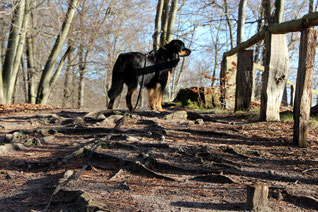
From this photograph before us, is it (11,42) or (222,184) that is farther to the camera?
(11,42)

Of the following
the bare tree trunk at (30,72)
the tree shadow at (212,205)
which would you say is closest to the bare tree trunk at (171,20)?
the bare tree trunk at (30,72)

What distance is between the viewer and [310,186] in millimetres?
2754

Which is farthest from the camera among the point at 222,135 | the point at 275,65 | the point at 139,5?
the point at 139,5

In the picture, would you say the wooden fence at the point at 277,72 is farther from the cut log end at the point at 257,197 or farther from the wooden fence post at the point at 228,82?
the cut log end at the point at 257,197

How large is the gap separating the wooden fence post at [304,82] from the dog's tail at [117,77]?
157 inches

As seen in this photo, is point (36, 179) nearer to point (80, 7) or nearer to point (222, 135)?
point (222, 135)

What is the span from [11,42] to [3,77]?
157 centimetres

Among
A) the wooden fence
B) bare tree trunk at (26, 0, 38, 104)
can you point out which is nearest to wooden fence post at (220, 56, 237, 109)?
the wooden fence

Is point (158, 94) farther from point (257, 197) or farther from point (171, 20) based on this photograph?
point (171, 20)

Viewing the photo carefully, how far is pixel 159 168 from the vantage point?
11.1ft

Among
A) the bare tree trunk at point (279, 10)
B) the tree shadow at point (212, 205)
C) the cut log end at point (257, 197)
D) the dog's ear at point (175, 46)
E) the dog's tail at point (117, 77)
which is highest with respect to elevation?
the bare tree trunk at point (279, 10)

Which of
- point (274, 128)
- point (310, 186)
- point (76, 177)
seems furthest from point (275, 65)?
point (76, 177)

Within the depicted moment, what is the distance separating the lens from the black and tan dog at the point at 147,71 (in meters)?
6.77

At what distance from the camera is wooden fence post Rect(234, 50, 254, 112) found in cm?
670
